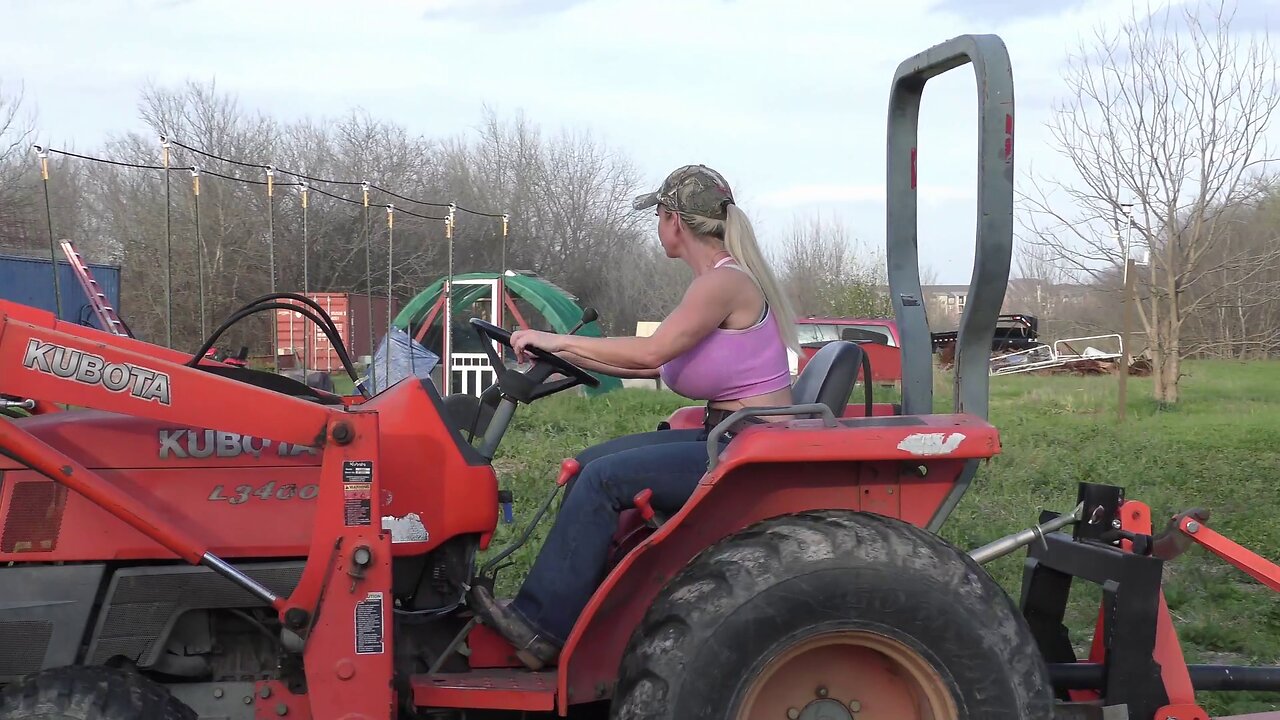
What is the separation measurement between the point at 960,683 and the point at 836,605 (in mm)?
338

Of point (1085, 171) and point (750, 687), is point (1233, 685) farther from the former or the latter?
point (1085, 171)

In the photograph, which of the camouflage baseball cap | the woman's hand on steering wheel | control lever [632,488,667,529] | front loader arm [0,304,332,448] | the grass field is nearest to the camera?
front loader arm [0,304,332,448]

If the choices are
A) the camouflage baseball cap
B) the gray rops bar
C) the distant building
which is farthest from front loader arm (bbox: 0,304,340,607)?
the distant building

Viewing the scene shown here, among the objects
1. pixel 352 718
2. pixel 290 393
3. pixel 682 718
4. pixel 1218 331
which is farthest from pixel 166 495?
pixel 1218 331

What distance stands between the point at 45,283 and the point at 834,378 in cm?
1768

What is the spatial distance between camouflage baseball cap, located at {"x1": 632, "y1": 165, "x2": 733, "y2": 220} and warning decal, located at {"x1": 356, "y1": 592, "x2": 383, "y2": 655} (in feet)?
4.68

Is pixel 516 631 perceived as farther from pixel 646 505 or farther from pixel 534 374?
pixel 534 374

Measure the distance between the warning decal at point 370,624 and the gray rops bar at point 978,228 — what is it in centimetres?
141

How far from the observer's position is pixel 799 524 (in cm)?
266

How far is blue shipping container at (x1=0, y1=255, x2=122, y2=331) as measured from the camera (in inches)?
663

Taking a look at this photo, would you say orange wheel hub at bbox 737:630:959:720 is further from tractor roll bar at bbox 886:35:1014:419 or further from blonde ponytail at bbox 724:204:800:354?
blonde ponytail at bbox 724:204:800:354

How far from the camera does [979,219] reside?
109 inches

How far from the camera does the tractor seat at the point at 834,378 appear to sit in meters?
3.33

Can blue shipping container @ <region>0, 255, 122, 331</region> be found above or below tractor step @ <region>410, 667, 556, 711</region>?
above
